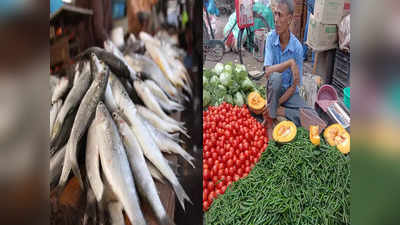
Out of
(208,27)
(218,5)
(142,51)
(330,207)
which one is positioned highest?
(218,5)

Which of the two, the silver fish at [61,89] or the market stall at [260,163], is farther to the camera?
the silver fish at [61,89]

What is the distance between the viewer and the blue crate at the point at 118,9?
129 inches

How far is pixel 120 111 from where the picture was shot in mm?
3324

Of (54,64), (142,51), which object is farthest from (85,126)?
(142,51)

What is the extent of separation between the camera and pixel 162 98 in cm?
340

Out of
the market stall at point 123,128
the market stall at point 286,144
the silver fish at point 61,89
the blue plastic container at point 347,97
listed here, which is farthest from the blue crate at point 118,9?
the blue plastic container at point 347,97

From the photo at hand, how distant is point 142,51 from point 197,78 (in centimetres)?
60

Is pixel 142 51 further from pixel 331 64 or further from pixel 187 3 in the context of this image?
pixel 331 64

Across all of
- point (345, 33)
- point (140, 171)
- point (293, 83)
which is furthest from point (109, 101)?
point (345, 33)

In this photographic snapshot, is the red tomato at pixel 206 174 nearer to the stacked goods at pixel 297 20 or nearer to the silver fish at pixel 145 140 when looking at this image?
the silver fish at pixel 145 140

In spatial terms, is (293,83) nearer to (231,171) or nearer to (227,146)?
(227,146)

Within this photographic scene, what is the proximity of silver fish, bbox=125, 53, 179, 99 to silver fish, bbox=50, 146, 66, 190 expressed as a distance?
1.07m

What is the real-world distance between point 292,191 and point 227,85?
46.2 inches

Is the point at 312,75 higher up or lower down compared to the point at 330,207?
higher up
